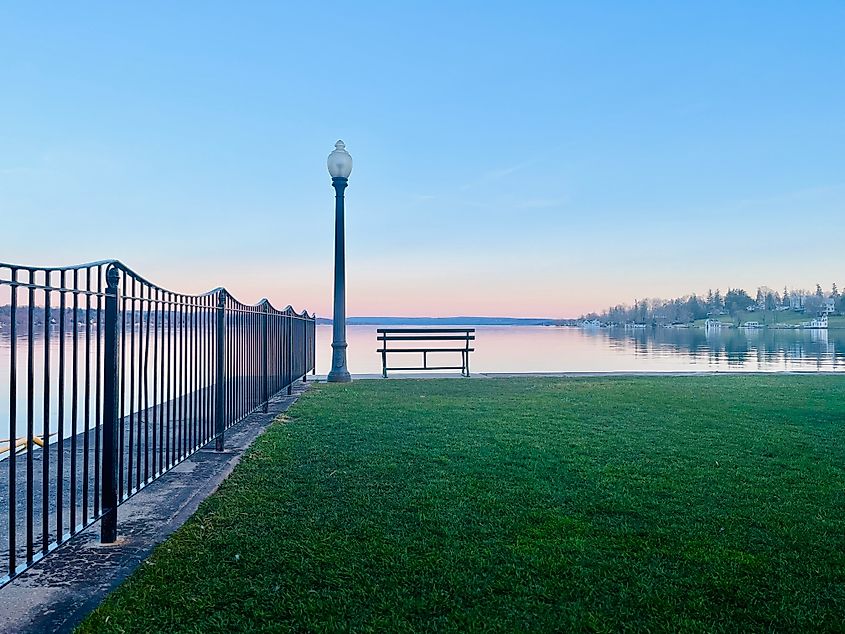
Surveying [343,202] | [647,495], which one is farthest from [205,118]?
[647,495]

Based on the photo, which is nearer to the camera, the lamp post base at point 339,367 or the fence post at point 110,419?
the fence post at point 110,419

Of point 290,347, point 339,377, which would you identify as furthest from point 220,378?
point 339,377

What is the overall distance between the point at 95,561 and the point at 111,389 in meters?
0.86

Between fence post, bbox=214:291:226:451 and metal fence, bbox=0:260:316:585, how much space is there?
0.01 m

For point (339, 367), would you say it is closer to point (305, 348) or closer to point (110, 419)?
point (305, 348)

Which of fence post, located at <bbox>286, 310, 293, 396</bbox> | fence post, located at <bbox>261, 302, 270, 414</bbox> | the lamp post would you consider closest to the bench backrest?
the lamp post

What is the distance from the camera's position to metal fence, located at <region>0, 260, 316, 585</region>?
2680 millimetres

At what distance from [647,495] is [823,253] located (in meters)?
31.3

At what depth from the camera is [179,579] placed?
2.84 m

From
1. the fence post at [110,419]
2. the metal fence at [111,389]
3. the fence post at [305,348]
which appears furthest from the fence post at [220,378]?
the fence post at [305,348]

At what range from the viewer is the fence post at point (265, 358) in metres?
7.77

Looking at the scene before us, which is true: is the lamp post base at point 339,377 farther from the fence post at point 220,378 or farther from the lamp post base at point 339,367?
the fence post at point 220,378

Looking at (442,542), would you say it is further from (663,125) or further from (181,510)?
(663,125)

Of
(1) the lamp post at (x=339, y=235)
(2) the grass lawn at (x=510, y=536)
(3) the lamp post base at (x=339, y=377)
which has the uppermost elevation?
(1) the lamp post at (x=339, y=235)
